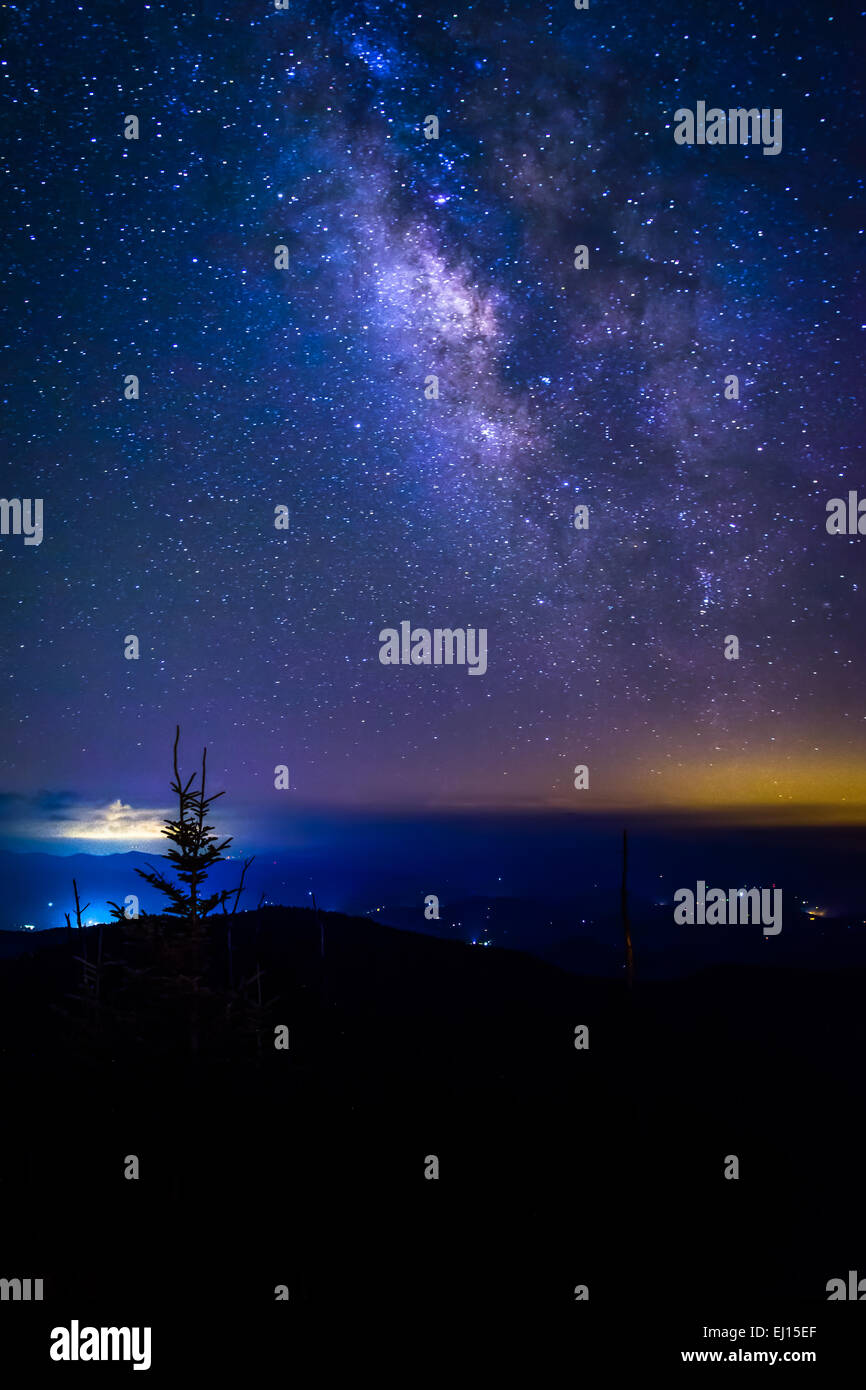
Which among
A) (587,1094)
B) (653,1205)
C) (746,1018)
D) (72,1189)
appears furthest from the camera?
(746,1018)
